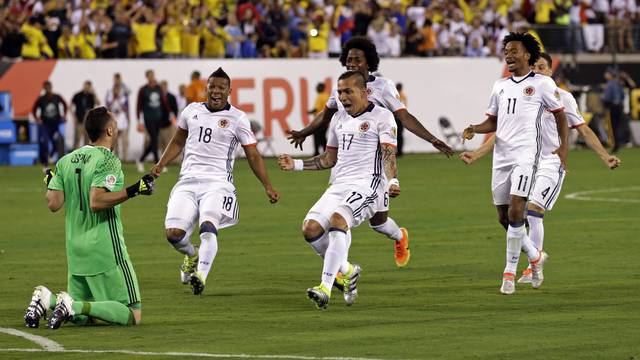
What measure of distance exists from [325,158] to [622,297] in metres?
3.05

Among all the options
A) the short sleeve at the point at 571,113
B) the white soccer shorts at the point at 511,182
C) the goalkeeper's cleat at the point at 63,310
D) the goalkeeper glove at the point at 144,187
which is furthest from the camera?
the short sleeve at the point at 571,113

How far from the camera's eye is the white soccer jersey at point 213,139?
14.9 meters

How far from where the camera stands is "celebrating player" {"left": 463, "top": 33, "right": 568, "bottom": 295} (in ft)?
48.0

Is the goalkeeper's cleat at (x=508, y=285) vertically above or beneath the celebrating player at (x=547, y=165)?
beneath

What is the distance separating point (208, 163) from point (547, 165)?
344 cm

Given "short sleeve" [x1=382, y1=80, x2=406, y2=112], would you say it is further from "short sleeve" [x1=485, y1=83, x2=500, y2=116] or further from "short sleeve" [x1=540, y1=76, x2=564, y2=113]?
"short sleeve" [x1=540, y1=76, x2=564, y2=113]

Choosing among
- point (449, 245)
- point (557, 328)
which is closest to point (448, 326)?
point (557, 328)

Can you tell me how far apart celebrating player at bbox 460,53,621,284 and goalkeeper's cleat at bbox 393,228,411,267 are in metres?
1.70

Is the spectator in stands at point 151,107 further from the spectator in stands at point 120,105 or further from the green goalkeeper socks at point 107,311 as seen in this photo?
the green goalkeeper socks at point 107,311

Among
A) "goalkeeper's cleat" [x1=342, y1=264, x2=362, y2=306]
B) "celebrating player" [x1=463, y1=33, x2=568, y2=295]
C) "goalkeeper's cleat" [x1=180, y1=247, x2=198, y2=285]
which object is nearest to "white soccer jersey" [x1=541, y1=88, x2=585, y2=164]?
"celebrating player" [x1=463, y1=33, x2=568, y2=295]

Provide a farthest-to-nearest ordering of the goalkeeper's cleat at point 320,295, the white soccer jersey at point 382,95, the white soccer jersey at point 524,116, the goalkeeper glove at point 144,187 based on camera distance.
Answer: the white soccer jersey at point 382,95 < the white soccer jersey at point 524,116 < the goalkeeper's cleat at point 320,295 < the goalkeeper glove at point 144,187

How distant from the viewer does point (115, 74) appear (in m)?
38.8

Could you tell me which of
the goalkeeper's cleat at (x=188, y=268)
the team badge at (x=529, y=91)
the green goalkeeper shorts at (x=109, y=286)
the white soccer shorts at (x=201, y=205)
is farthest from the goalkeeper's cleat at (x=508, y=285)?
the green goalkeeper shorts at (x=109, y=286)

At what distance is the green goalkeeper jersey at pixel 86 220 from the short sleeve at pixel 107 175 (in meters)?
0.01
